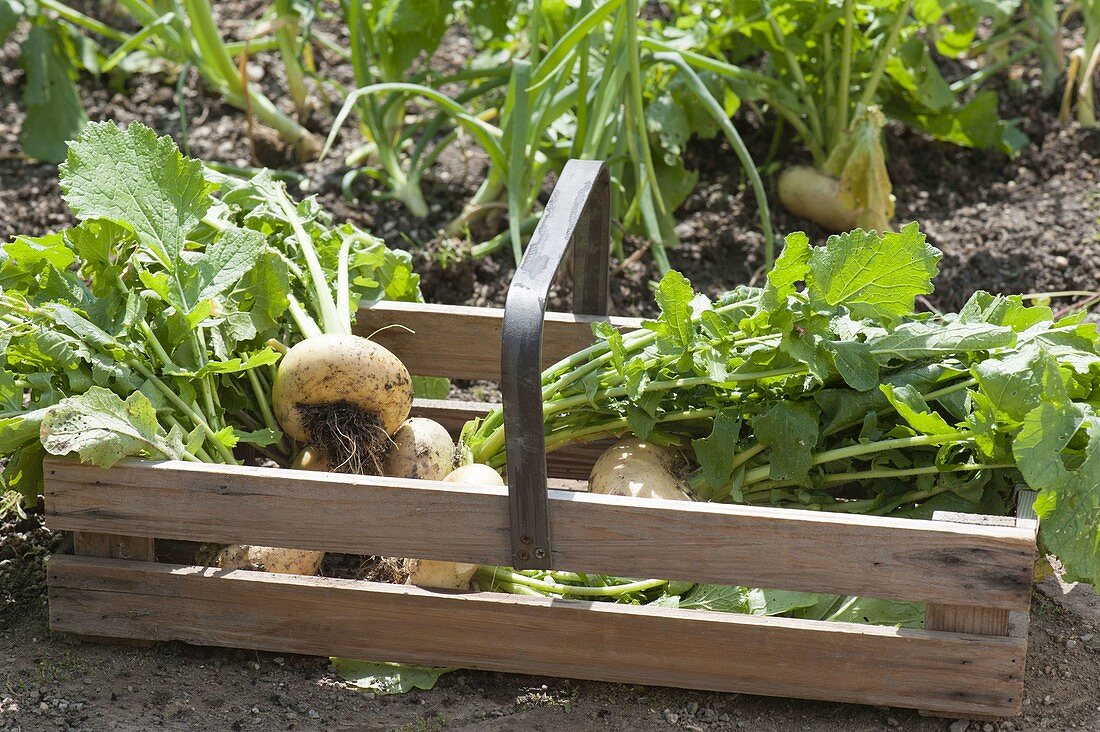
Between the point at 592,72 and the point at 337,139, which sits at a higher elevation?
the point at 592,72

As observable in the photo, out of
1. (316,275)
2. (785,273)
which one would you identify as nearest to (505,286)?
(316,275)

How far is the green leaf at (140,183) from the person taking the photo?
229 cm

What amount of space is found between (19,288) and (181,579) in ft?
2.24

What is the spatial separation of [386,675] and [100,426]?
0.69m

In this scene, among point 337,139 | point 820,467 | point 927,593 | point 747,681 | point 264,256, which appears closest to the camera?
point 927,593

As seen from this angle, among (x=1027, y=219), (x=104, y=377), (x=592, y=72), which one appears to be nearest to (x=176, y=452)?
(x=104, y=377)

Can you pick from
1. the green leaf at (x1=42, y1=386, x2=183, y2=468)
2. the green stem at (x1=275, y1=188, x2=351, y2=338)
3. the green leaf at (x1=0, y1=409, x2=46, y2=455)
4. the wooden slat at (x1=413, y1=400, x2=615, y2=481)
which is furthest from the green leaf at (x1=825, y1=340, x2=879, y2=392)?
the green leaf at (x1=0, y1=409, x2=46, y2=455)

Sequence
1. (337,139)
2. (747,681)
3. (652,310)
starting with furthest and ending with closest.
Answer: (337,139), (652,310), (747,681)

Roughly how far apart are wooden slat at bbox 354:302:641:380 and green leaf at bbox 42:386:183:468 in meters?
0.75

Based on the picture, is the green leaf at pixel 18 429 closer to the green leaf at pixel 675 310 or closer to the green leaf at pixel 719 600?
the green leaf at pixel 675 310

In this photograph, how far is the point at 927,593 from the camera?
6.61ft

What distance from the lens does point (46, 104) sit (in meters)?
4.24

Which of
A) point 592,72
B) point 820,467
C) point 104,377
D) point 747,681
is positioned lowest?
point 747,681

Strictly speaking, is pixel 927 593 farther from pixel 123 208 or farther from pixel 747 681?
pixel 123 208
